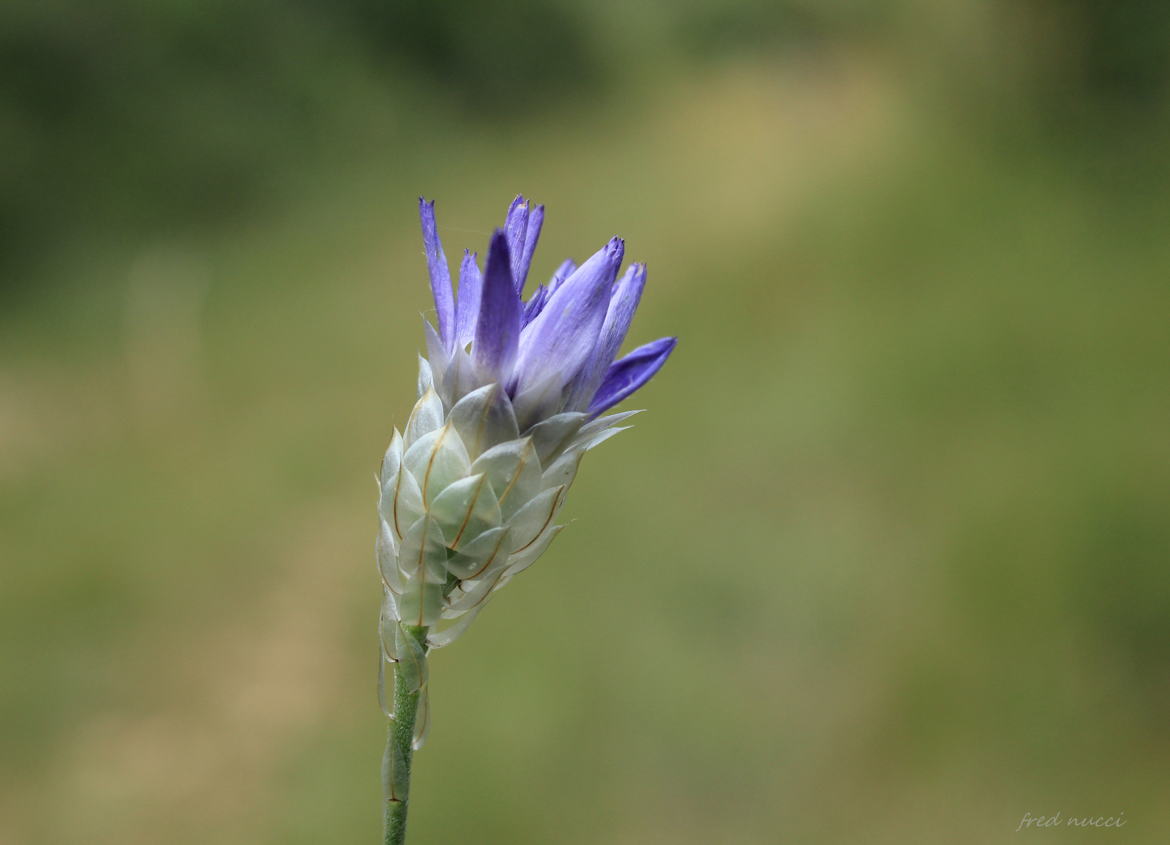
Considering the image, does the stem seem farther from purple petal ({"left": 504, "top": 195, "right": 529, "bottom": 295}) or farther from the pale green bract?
purple petal ({"left": 504, "top": 195, "right": 529, "bottom": 295})

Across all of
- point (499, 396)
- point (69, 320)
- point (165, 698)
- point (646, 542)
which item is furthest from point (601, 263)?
point (69, 320)

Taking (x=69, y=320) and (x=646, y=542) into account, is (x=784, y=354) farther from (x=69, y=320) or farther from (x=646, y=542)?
Result: (x=69, y=320)

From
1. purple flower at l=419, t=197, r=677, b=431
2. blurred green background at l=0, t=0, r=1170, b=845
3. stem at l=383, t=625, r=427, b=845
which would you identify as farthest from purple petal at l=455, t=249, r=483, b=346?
blurred green background at l=0, t=0, r=1170, b=845

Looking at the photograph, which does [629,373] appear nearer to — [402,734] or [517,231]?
[517,231]

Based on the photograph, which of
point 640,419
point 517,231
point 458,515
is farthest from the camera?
point 640,419

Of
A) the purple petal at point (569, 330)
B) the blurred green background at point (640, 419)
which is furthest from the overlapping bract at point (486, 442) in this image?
the blurred green background at point (640, 419)

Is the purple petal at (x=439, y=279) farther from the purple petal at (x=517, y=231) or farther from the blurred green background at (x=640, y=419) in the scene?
the blurred green background at (x=640, y=419)

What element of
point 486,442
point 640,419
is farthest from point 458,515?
point 640,419
